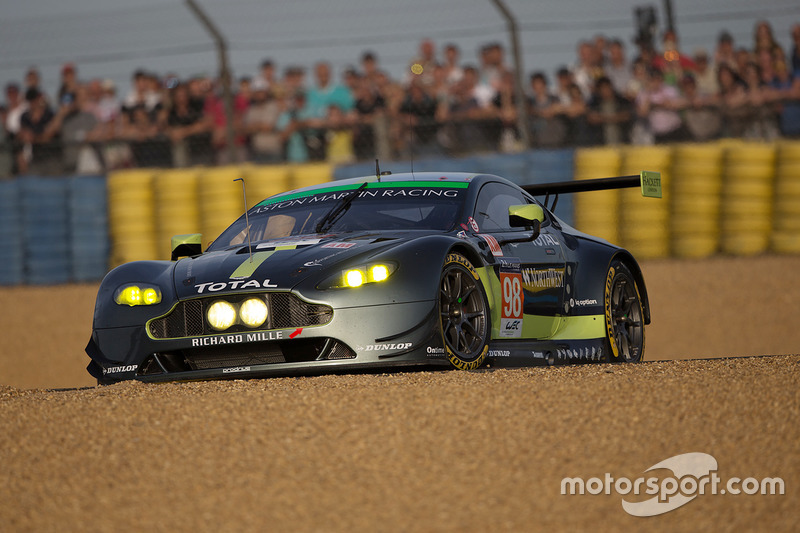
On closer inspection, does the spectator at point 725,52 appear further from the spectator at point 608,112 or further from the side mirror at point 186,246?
the side mirror at point 186,246

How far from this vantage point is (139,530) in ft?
11.4

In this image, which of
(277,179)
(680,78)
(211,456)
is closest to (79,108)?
(277,179)

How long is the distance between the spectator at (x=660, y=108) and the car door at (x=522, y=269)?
7445 mm

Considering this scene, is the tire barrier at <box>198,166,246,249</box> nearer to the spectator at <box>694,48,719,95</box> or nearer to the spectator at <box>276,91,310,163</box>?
the spectator at <box>276,91,310,163</box>

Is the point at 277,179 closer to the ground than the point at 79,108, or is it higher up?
closer to the ground

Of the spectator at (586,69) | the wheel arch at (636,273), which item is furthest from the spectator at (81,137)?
the wheel arch at (636,273)

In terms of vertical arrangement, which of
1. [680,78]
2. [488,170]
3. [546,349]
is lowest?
[546,349]

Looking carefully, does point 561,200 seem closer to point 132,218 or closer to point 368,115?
Answer: point 368,115

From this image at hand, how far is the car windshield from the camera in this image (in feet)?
21.5

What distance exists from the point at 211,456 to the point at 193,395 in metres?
0.97

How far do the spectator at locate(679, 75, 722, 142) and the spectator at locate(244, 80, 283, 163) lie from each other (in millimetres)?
5073

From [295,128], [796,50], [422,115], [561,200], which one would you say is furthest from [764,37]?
[295,128]

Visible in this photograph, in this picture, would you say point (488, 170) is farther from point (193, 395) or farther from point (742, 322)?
point (193, 395)

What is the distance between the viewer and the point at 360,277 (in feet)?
18.1
